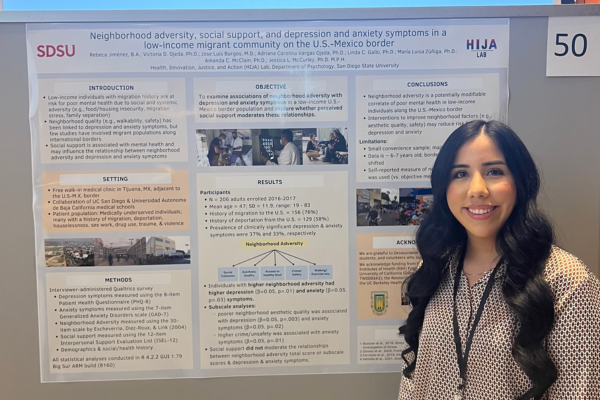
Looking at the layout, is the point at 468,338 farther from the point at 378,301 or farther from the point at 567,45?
the point at 567,45

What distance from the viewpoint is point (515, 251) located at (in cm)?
93

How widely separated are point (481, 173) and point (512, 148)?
3.7 inches

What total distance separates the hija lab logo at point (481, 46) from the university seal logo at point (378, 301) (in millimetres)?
902

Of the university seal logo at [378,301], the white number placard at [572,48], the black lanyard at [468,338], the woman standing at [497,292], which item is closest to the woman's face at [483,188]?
the woman standing at [497,292]

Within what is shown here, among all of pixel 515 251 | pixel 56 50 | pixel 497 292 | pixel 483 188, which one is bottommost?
pixel 497 292

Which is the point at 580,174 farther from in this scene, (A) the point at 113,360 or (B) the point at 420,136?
(A) the point at 113,360

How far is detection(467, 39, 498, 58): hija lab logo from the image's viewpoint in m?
1.31

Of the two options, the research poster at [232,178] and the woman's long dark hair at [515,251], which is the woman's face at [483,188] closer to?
the woman's long dark hair at [515,251]

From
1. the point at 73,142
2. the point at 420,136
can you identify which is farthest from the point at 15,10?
the point at 420,136

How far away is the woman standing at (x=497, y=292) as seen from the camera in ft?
2.79

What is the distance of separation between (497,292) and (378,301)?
1.57ft

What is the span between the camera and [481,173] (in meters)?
0.94

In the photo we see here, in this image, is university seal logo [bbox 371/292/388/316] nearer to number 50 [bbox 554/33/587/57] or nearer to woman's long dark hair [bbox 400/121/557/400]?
woman's long dark hair [bbox 400/121/557/400]

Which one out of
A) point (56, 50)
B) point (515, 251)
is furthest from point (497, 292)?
point (56, 50)
